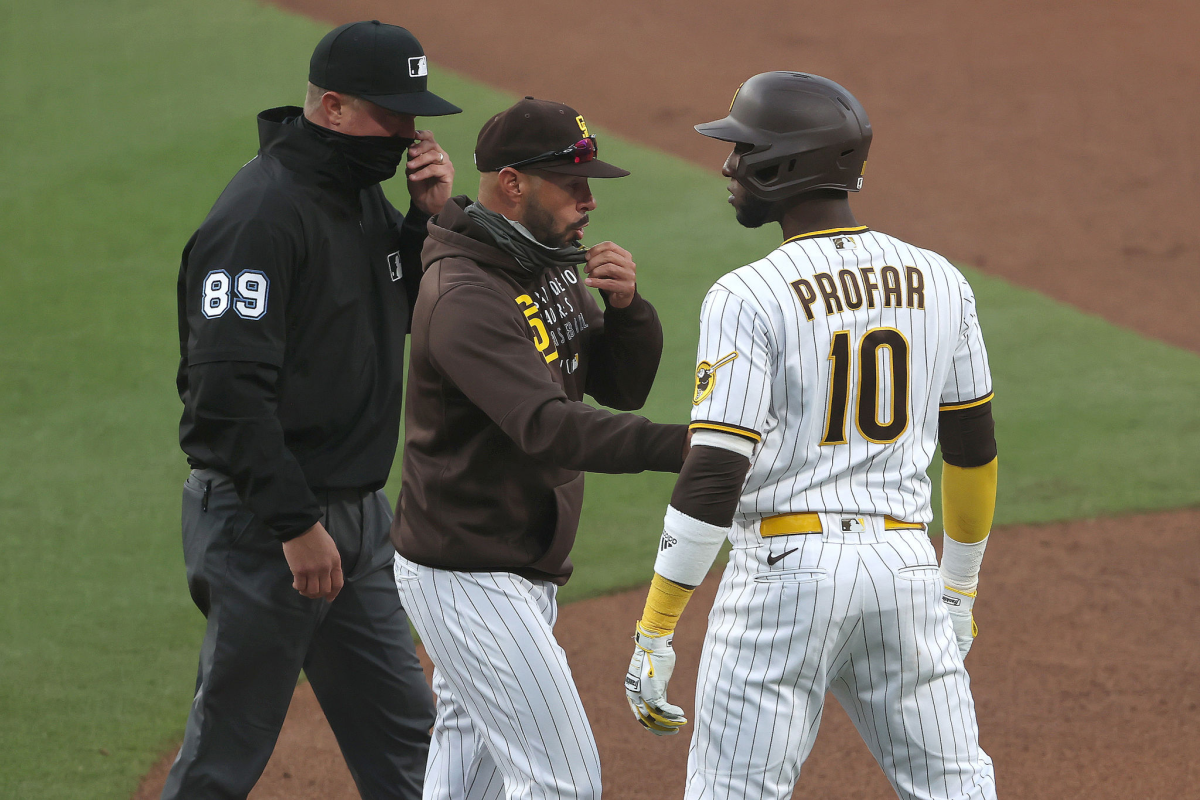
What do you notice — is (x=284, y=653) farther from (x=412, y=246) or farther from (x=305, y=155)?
(x=305, y=155)

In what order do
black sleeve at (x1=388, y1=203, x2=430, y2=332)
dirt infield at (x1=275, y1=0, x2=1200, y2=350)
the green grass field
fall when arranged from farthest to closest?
dirt infield at (x1=275, y1=0, x2=1200, y2=350)
the green grass field
black sleeve at (x1=388, y1=203, x2=430, y2=332)

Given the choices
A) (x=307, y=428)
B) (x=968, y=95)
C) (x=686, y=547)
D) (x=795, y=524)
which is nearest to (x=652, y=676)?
(x=686, y=547)

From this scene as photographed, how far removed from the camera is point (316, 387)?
322 cm

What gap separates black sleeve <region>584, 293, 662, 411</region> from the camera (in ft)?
10.8

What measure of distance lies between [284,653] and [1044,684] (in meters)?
3.01

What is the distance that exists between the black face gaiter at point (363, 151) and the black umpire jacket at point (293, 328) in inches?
0.9

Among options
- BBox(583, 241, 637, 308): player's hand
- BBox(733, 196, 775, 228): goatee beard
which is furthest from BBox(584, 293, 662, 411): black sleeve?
BBox(733, 196, 775, 228): goatee beard

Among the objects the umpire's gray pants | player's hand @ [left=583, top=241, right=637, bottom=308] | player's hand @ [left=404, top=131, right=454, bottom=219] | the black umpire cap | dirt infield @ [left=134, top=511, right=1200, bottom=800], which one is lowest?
dirt infield @ [left=134, top=511, right=1200, bottom=800]

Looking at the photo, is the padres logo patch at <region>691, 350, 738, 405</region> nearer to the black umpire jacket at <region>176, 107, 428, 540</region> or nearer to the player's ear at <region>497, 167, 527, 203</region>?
the player's ear at <region>497, 167, 527, 203</region>

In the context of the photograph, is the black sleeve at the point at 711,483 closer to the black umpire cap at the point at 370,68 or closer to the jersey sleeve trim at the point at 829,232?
the jersey sleeve trim at the point at 829,232

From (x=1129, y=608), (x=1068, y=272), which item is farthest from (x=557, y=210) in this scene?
(x=1068, y=272)

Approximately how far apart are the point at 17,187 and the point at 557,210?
31.4 ft

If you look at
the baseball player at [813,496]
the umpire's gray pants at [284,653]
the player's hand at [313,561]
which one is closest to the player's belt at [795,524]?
the baseball player at [813,496]

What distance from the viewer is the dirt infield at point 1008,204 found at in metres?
4.47
